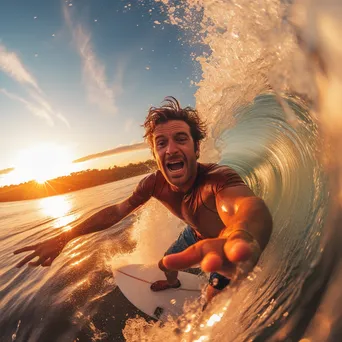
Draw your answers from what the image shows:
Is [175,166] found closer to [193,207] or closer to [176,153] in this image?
[176,153]

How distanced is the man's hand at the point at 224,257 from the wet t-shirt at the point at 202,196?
1.10 meters

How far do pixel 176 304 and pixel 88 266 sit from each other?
1.78 metres

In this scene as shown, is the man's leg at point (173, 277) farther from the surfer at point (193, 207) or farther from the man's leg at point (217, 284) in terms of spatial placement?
→ the man's leg at point (217, 284)

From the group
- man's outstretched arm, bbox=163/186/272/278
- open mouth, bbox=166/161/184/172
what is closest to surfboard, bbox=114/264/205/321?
open mouth, bbox=166/161/184/172

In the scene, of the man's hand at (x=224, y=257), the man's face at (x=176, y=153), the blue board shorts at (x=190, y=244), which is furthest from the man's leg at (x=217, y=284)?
the man's hand at (x=224, y=257)

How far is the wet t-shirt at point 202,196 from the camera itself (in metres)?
2.35

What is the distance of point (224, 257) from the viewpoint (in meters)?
1.04

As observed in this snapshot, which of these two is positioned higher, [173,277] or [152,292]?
[173,277]

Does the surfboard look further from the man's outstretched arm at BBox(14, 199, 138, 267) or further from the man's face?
the man's face

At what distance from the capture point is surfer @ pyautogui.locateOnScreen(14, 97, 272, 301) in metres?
1.08

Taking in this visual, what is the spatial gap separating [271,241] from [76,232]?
2410 mm

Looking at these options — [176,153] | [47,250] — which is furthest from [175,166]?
[47,250]

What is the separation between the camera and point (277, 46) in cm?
245

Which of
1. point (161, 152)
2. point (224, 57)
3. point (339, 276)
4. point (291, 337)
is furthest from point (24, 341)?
point (224, 57)
